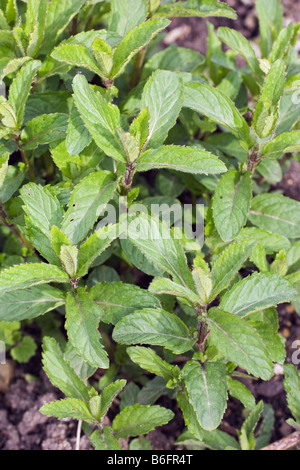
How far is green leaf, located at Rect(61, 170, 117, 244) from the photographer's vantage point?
1.49 meters

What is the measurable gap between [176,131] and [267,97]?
690mm

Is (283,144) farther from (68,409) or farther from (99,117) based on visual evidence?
(68,409)

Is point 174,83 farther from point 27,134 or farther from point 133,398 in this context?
point 133,398

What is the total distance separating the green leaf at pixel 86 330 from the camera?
4.71ft

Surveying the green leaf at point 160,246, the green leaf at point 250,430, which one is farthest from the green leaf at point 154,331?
the green leaf at point 250,430

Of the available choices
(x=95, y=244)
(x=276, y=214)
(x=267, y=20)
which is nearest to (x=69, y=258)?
(x=95, y=244)

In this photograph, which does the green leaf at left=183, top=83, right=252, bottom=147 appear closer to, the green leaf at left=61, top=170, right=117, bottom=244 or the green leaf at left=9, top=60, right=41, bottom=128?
the green leaf at left=61, top=170, right=117, bottom=244

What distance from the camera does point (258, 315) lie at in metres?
1.81

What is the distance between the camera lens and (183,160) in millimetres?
1488

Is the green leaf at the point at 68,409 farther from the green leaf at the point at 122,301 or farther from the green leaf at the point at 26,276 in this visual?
the green leaf at the point at 26,276

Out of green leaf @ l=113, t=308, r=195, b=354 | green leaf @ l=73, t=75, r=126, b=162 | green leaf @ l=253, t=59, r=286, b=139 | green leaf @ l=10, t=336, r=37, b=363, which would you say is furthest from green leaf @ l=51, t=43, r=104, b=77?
green leaf @ l=10, t=336, r=37, b=363

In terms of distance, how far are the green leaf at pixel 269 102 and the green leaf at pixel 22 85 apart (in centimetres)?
73

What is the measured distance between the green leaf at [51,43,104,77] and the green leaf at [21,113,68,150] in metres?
0.19

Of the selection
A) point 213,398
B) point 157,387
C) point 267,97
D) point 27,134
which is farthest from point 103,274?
point 267,97
